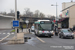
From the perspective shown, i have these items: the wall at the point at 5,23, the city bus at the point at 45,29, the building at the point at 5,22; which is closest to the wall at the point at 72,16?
the city bus at the point at 45,29

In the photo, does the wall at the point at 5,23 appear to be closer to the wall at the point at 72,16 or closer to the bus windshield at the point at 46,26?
the wall at the point at 72,16

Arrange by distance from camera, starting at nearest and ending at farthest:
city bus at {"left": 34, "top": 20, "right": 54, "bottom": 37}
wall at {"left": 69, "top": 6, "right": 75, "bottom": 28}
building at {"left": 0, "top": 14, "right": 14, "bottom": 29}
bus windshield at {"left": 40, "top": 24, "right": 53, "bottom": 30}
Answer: city bus at {"left": 34, "top": 20, "right": 54, "bottom": 37}
bus windshield at {"left": 40, "top": 24, "right": 53, "bottom": 30}
wall at {"left": 69, "top": 6, "right": 75, "bottom": 28}
building at {"left": 0, "top": 14, "right": 14, "bottom": 29}

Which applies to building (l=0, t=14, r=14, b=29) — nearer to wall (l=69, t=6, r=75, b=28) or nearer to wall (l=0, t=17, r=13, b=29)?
wall (l=0, t=17, r=13, b=29)

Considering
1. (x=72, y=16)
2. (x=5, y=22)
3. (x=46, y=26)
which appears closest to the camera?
(x=46, y=26)

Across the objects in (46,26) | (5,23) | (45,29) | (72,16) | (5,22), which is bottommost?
(5,23)

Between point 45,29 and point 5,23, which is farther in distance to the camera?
point 5,23

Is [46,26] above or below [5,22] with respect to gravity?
above

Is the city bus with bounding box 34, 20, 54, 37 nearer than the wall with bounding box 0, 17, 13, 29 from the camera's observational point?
Yes

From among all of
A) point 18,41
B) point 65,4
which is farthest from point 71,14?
point 18,41

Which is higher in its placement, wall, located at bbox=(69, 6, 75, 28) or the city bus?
wall, located at bbox=(69, 6, 75, 28)

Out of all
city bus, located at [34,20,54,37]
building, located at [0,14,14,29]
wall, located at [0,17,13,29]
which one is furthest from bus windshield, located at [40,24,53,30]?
wall, located at [0,17,13,29]

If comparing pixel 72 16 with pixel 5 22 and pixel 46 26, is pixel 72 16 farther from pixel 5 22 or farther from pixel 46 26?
pixel 5 22

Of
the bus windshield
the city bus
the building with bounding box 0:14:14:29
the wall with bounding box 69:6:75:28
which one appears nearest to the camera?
the city bus

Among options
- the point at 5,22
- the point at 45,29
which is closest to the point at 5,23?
the point at 5,22
